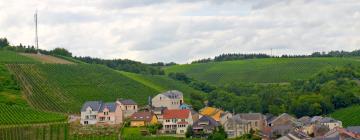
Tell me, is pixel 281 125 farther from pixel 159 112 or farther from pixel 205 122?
pixel 159 112

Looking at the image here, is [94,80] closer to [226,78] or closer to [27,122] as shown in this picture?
[27,122]

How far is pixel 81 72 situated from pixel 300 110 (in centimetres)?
3880

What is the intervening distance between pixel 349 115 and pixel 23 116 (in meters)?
40.6

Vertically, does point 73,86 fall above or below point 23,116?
above

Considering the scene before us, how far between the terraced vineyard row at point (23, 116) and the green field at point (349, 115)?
3447 cm

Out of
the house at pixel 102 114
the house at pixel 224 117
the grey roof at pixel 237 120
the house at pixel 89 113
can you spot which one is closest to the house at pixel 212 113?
the house at pixel 224 117

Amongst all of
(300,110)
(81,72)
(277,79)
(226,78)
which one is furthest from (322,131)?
(226,78)

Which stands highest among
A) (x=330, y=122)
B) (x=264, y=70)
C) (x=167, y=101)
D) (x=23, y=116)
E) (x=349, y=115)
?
(x=264, y=70)

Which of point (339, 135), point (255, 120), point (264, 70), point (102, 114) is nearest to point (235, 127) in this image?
point (255, 120)

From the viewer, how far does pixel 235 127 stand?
82.6 m

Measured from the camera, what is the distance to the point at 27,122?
264 ft

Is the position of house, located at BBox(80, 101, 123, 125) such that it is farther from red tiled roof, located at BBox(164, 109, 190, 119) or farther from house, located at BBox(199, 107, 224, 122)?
house, located at BBox(199, 107, 224, 122)

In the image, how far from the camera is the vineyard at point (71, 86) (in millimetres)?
100000

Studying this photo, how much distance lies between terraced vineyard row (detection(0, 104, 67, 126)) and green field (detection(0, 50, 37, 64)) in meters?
34.1
